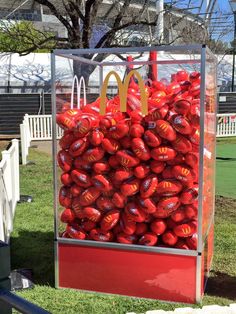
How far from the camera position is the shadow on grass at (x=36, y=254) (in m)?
5.06

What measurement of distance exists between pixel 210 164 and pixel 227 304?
4.45ft

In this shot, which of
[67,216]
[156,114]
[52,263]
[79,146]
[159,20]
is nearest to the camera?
[156,114]

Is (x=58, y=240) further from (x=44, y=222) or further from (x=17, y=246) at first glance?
(x=44, y=222)

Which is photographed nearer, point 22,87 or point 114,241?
point 114,241

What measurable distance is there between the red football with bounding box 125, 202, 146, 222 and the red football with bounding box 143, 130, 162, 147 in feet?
1.91

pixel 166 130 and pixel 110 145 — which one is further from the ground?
pixel 166 130

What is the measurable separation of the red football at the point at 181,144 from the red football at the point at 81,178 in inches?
33.5

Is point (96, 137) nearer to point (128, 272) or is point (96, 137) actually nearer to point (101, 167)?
point (101, 167)

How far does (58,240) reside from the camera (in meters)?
4.55

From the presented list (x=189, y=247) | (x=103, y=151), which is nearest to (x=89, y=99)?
(x=103, y=151)

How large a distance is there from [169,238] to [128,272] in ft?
1.62

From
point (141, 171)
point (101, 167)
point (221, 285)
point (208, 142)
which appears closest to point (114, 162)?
point (101, 167)

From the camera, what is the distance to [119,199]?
168 inches

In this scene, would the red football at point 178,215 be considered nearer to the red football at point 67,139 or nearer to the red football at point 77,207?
the red football at point 77,207
